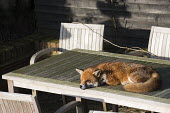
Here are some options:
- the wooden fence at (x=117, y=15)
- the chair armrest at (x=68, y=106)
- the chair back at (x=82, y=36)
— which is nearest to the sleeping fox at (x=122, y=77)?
the chair armrest at (x=68, y=106)

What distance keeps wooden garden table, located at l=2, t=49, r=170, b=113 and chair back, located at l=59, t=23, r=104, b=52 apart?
64cm

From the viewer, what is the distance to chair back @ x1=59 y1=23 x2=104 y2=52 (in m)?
6.10

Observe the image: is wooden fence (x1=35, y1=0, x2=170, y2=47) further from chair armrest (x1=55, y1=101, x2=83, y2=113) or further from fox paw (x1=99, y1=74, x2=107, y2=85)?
chair armrest (x1=55, y1=101, x2=83, y2=113)

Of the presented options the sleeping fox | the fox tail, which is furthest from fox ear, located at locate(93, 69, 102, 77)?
the fox tail

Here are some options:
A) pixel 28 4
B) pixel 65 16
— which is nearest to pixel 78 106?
pixel 65 16

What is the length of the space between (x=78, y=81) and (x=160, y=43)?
6.19ft

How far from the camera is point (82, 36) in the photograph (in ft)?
20.5

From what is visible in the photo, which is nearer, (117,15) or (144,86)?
(144,86)

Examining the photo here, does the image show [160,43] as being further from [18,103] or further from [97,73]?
[18,103]

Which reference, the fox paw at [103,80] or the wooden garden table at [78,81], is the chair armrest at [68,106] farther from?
the fox paw at [103,80]

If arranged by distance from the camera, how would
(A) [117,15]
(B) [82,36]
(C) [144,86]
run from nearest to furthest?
(C) [144,86]
(B) [82,36]
(A) [117,15]

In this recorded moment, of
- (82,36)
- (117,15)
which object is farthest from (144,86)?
(117,15)

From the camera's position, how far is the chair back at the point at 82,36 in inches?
240

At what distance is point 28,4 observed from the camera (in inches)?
392
